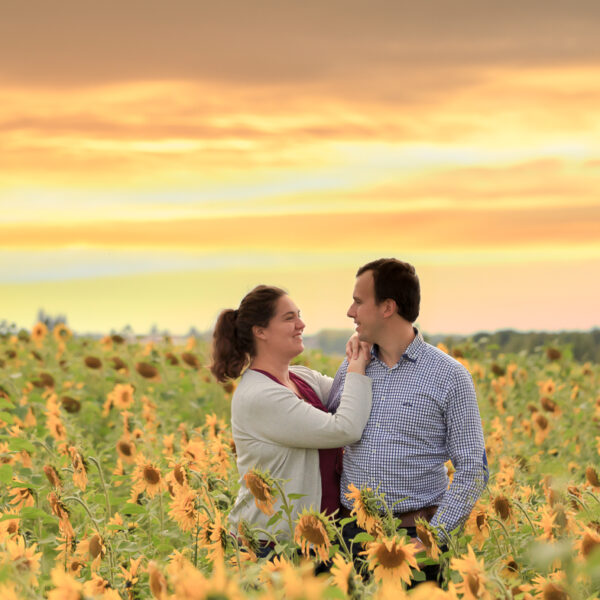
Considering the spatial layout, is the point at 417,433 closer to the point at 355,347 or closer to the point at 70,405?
the point at 355,347

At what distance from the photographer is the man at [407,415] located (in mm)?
4211

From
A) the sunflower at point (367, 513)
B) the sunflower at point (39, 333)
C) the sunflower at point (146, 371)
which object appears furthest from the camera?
the sunflower at point (39, 333)

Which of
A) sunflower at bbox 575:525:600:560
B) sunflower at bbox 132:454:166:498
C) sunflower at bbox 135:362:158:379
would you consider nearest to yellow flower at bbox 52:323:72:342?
sunflower at bbox 135:362:158:379

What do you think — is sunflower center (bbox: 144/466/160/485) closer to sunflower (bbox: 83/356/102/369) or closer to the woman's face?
the woman's face

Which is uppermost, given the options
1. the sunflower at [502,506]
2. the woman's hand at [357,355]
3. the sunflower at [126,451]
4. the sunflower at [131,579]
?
the woman's hand at [357,355]

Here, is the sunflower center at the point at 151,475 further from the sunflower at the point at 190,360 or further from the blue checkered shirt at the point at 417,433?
the sunflower at the point at 190,360

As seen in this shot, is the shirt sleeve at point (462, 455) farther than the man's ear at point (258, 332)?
No

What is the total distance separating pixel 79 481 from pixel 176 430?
3.86 meters

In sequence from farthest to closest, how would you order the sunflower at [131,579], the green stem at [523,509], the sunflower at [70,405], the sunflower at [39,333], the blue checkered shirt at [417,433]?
the sunflower at [39,333]
the sunflower at [70,405]
the blue checkered shirt at [417,433]
the green stem at [523,509]
the sunflower at [131,579]

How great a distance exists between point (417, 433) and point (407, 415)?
10 cm

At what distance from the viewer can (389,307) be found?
14.1ft

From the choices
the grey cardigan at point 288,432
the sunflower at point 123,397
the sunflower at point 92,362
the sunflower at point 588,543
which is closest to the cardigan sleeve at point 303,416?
the grey cardigan at point 288,432

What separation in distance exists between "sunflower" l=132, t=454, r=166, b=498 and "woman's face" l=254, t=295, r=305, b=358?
1.11 meters

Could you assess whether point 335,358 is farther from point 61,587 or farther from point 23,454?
point 61,587
